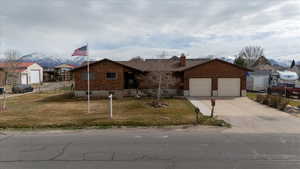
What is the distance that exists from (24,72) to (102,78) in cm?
3402

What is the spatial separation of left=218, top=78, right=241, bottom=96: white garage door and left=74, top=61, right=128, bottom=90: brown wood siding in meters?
11.9

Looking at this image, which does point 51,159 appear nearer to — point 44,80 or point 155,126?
point 155,126

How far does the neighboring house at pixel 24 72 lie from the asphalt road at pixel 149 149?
3735 centimetres

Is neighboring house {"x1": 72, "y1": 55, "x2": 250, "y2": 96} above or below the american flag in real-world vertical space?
below

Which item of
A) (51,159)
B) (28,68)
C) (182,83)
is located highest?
(28,68)

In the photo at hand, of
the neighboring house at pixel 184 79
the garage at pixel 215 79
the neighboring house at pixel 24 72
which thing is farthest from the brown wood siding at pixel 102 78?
the neighboring house at pixel 24 72

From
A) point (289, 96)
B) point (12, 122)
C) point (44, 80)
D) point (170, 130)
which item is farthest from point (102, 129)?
point (44, 80)

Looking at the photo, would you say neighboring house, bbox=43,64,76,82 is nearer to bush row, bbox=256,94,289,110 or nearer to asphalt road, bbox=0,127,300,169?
asphalt road, bbox=0,127,300,169

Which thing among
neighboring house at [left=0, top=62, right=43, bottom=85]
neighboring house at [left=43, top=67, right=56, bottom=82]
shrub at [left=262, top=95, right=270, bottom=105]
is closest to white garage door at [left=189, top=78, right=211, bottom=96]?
shrub at [left=262, top=95, right=270, bottom=105]

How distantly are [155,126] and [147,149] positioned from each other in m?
2.97

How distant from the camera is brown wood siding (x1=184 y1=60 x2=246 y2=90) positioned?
21062 millimetres

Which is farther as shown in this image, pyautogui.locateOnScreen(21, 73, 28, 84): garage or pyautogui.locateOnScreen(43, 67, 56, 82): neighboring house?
pyautogui.locateOnScreen(43, 67, 56, 82): neighboring house

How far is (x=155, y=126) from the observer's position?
8.99 meters

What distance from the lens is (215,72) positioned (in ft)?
69.6
